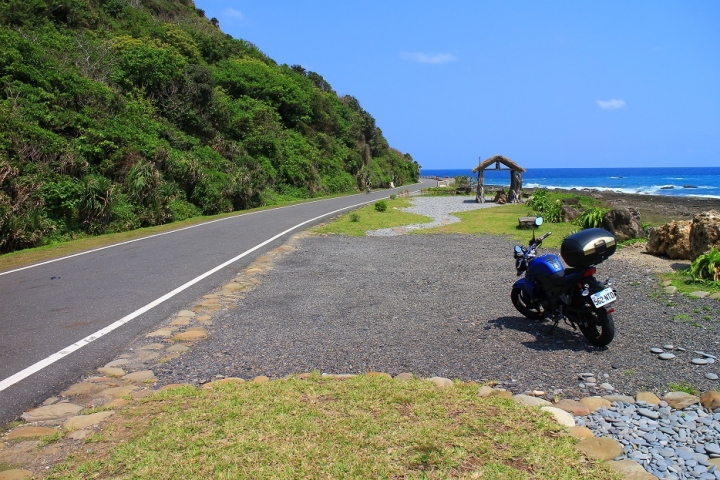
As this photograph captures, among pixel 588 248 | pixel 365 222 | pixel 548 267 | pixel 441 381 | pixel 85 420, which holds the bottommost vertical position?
pixel 441 381

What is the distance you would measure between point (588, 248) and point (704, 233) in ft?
19.5

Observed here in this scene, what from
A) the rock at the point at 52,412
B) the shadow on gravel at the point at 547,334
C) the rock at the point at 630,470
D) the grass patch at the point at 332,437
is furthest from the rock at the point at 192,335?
the rock at the point at 630,470

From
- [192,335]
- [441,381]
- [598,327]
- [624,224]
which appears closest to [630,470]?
[441,381]

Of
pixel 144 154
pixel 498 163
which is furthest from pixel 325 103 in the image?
pixel 144 154

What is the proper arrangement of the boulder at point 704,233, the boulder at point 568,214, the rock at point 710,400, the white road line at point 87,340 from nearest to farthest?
1. the rock at point 710,400
2. the white road line at point 87,340
3. the boulder at point 704,233
4. the boulder at point 568,214

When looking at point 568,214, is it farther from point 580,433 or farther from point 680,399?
point 580,433

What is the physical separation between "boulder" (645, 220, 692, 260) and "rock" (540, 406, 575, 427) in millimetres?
8148

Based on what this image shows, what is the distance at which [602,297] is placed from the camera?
546 cm

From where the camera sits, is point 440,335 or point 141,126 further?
point 141,126

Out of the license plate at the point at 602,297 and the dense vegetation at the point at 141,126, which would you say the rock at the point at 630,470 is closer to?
the license plate at the point at 602,297

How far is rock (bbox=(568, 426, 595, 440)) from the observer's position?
3753mm

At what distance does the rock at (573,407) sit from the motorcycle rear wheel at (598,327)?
1.43 m

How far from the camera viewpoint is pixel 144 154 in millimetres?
23156

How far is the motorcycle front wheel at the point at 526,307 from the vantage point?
263 inches
